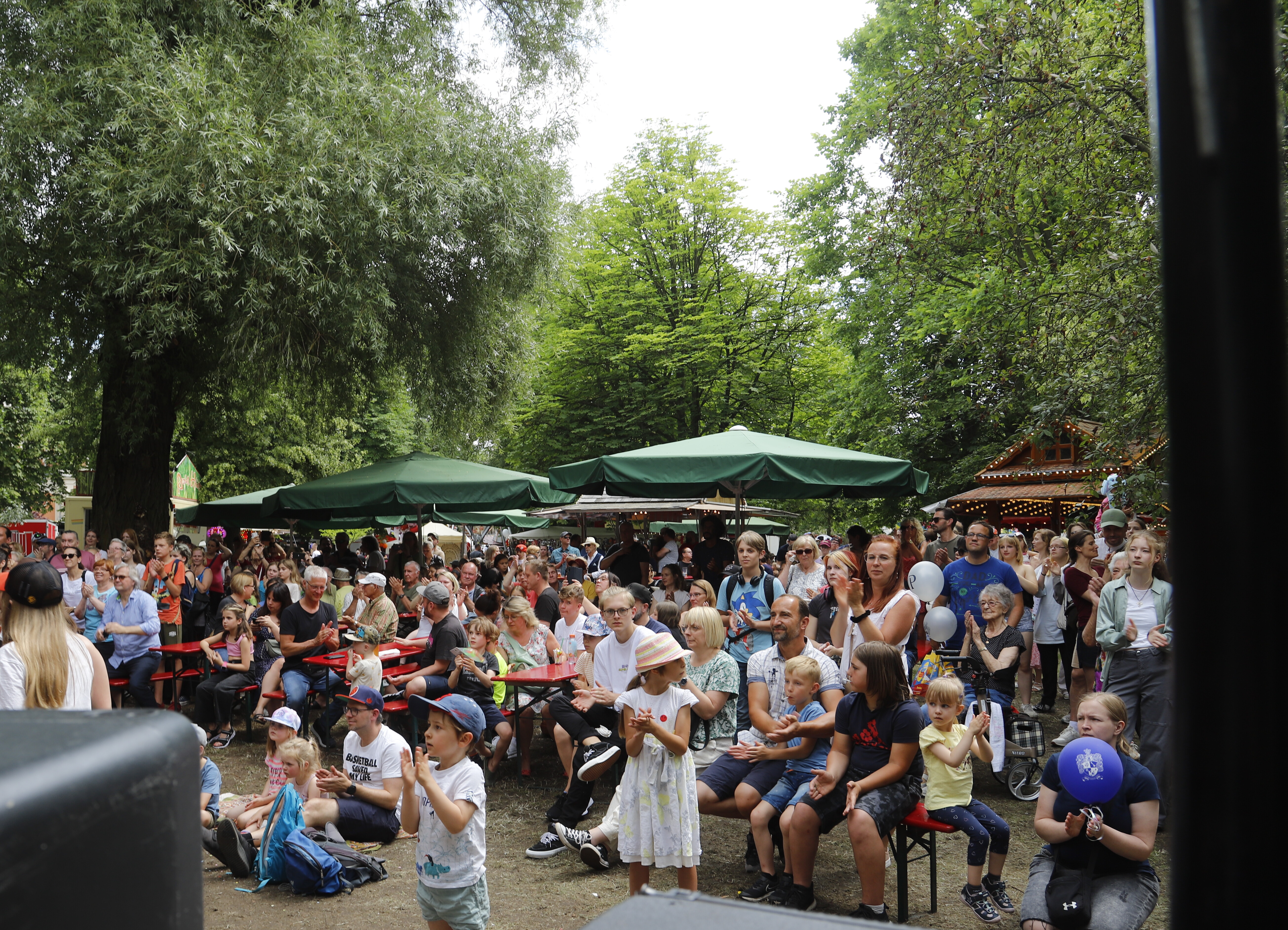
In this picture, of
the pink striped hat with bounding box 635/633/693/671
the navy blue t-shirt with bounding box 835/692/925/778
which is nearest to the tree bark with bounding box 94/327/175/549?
the pink striped hat with bounding box 635/633/693/671

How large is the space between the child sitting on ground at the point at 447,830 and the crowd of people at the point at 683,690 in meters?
0.01

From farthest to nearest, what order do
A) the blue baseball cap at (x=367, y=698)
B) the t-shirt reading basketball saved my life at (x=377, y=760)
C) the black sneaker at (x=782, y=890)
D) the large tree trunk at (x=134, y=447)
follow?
the large tree trunk at (x=134, y=447), the t-shirt reading basketball saved my life at (x=377, y=760), the blue baseball cap at (x=367, y=698), the black sneaker at (x=782, y=890)

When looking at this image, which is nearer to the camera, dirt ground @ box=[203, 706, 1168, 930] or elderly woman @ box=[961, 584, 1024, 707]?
dirt ground @ box=[203, 706, 1168, 930]

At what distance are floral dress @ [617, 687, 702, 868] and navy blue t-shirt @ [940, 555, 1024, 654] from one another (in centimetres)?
359

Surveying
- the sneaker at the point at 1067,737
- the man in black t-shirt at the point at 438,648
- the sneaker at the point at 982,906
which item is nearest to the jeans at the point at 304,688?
the man in black t-shirt at the point at 438,648

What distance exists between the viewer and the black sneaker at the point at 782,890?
549 centimetres

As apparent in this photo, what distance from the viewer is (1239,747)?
1.41 feet

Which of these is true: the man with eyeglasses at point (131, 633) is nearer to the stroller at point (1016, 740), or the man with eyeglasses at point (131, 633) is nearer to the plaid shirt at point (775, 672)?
the plaid shirt at point (775, 672)

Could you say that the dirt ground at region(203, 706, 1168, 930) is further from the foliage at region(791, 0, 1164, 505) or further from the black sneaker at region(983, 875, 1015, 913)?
the foliage at region(791, 0, 1164, 505)

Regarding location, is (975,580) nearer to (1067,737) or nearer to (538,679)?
(1067,737)

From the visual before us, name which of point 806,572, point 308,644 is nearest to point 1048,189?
point 806,572

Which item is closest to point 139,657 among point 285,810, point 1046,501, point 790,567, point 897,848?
point 285,810

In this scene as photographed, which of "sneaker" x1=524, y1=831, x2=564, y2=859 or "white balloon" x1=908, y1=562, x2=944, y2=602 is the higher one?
"white balloon" x1=908, y1=562, x2=944, y2=602

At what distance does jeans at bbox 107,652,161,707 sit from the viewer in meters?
9.63
